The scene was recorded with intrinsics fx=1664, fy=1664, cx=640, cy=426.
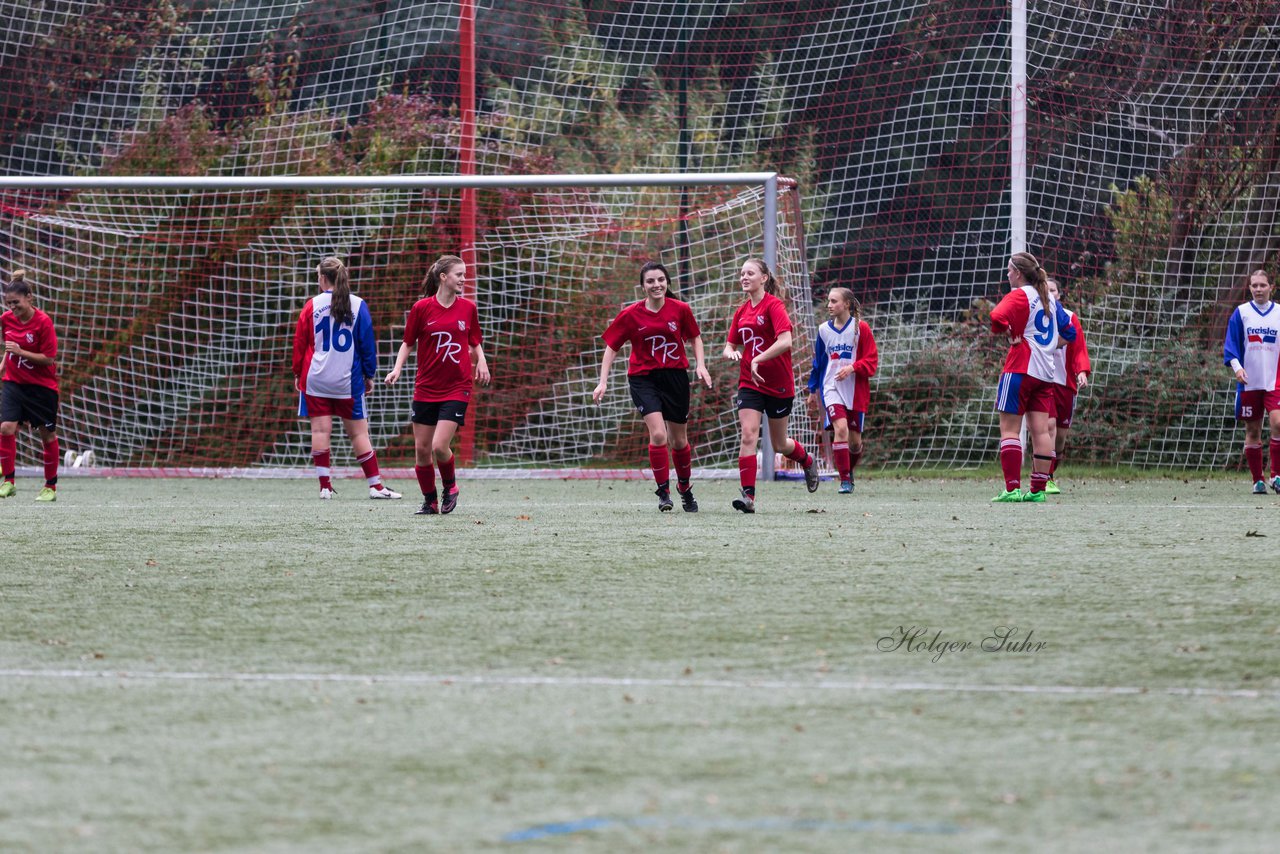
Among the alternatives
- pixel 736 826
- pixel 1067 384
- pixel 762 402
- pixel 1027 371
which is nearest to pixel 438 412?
pixel 762 402

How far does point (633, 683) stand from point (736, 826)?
4.48ft

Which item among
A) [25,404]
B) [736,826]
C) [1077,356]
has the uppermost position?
[1077,356]

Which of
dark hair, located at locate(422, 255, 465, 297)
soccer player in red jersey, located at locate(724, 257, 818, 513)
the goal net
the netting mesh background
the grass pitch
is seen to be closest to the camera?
the grass pitch

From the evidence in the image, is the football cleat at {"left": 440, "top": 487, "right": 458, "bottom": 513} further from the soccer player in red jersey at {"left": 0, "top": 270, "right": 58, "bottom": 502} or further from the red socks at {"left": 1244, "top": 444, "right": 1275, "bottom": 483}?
the red socks at {"left": 1244, "top": 444, "right": 1275, "bottom": 483}

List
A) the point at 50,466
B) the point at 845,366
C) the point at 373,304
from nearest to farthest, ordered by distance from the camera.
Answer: the point at 50,466 < the point at 845,366 < the point at 373,304

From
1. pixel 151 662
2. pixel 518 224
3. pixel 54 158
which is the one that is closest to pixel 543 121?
pixel 518 224

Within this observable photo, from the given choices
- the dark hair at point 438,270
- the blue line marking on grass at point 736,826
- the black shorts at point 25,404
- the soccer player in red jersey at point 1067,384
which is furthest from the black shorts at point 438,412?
the blue line marking on grass at point 736,826

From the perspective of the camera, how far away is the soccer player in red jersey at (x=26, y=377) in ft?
39.1

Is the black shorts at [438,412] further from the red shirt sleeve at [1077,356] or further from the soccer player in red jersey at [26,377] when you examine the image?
the red shirt sleeve at [1077,356]

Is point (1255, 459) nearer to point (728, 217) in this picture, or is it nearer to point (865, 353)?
point (865, 353)

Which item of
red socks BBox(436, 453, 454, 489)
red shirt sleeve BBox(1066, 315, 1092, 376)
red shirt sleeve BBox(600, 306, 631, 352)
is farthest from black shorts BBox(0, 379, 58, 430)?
red shirt sleeve BBox(1066, 315, 1092, 376)

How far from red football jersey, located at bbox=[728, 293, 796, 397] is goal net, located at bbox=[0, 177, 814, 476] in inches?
179

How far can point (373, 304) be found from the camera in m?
17.0

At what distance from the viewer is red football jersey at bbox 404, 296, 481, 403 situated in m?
9.81
